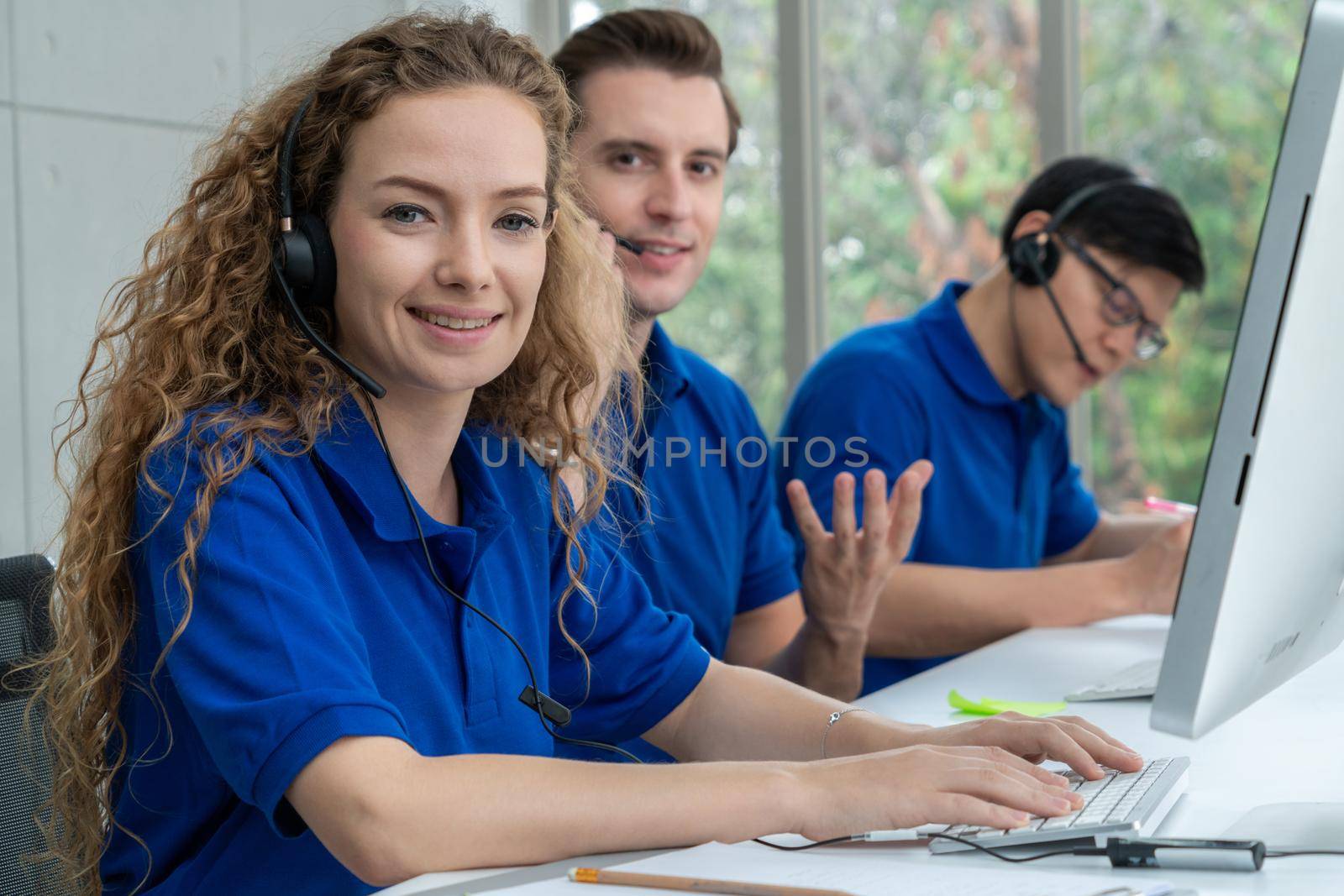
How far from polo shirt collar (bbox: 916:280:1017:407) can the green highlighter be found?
849 millimetres

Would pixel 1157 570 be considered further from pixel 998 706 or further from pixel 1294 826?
pixel 1294 826

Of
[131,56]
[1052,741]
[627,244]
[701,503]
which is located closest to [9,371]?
[131,56]

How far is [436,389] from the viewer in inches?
48.2

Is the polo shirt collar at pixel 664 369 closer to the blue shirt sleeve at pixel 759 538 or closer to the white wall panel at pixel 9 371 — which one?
the blue shirt sleeve at pixel 759 538

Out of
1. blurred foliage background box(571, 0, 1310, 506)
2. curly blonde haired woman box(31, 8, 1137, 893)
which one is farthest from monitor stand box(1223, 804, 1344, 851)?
blurred foliage background box(571, 0, 1310, 506)

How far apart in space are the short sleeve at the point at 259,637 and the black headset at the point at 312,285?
147 mm

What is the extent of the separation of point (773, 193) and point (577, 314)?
2.18 metres

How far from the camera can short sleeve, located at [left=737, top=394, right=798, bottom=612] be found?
2064mm

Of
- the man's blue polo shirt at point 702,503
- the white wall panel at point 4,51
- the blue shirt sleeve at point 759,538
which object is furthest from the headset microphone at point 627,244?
the white wall panel at point 4,51

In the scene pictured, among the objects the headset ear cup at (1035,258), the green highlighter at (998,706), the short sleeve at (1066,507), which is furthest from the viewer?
the short sleeve at (1066,507)

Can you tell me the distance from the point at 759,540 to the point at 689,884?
4.14ft

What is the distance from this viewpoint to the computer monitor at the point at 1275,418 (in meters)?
0.73

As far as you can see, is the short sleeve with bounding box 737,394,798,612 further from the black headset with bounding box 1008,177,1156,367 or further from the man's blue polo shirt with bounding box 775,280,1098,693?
the black headset with bounding box 1008,177,1156,367

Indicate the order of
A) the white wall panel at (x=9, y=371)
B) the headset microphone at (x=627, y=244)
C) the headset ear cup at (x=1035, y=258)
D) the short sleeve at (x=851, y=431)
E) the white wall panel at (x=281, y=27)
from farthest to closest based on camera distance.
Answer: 1. the white wall panel at (x=281, y=27)
2. the white wall panel at (x=9, y=371)
3. the headset ear cup at (x=1035, y=258)
4. the short sleeve at (x=851, y=431)
5. the headset microphone at (x=627, y=244)
